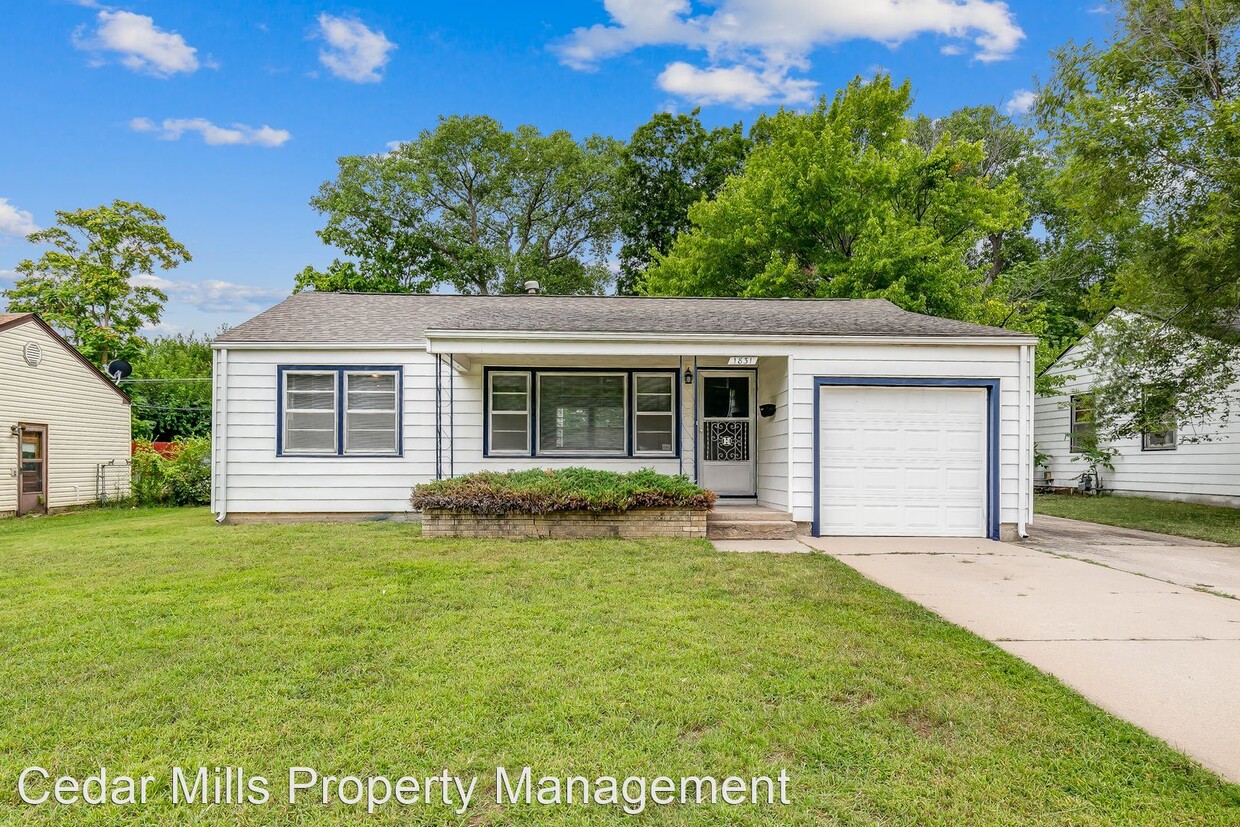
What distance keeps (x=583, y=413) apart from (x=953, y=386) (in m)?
5.38

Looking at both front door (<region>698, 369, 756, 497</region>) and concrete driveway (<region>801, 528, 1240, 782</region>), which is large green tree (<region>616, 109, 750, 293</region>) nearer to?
front door (<region>698, 369, 756, 497</region>)

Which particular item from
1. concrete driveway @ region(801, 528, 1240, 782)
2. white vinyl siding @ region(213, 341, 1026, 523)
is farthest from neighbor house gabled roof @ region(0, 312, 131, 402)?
concrete driveway @ region(801, 528, 1240, 782)

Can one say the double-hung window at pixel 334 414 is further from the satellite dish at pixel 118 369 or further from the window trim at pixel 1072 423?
the window trim at pixel 1072 423

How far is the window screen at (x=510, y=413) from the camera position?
33.2 feet

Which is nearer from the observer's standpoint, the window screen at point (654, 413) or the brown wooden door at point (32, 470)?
the window screen at point (654, 413)

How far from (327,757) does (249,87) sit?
2091cm

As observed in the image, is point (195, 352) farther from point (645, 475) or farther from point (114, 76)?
point (645, 475)

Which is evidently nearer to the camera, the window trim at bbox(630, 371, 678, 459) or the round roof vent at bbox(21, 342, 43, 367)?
the window trim at bbox(630, 371, 678, 459)

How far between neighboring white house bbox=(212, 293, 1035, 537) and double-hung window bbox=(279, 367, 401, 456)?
0.02 m

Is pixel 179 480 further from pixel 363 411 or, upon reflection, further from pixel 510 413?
pixel 510 413

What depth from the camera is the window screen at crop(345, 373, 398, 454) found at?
993 centimetres

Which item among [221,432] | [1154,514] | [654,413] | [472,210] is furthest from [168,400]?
[1154,514]

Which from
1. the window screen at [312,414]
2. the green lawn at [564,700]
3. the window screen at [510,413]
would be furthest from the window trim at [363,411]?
the green lawn at [564,700]

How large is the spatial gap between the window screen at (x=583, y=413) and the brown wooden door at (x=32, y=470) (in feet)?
35.1
